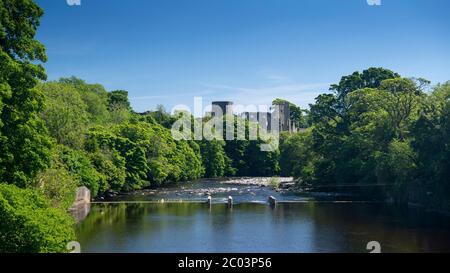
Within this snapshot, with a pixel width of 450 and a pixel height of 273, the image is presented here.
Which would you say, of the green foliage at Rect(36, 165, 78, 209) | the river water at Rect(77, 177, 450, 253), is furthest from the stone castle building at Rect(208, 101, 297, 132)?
the green foliage at Rect(36, 165, 78, 209)

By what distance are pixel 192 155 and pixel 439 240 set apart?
4562 cm

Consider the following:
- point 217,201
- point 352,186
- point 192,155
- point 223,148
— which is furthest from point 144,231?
point 223,148

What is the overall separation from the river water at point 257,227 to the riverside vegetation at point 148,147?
248 cm

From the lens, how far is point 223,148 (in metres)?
80.9

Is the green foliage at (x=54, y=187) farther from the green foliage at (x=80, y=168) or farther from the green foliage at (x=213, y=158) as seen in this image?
the green foliage at (x=213, y=158)

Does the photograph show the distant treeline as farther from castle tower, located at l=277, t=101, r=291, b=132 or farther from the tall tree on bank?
castle tower, located at l=277, t=101, r=291, b=132

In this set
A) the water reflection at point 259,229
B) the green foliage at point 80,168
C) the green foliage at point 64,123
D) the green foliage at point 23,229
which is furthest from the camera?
the green foliage at point 64,123

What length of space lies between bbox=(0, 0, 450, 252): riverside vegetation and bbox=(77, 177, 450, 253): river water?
2.48 m

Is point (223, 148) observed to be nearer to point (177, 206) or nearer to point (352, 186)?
point (352, 186)

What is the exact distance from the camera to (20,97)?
66.9 feet

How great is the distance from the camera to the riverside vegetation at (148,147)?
19500 millimetres

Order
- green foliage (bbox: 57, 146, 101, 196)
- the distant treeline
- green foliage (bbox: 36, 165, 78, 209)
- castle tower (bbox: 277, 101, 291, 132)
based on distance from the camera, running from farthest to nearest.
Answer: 1. castle tower (bbox: 277, 101, 291, 132)
2. green foliage (bbox: 57, 146, 101, 196)
3. the distant treeline
4. green foliage (bbox: 36, 165, 78, 209)

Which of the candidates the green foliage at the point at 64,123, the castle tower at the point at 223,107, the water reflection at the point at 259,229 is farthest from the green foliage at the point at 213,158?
the water reflection at the point at 259,229

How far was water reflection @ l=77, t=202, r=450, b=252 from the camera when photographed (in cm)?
2242
